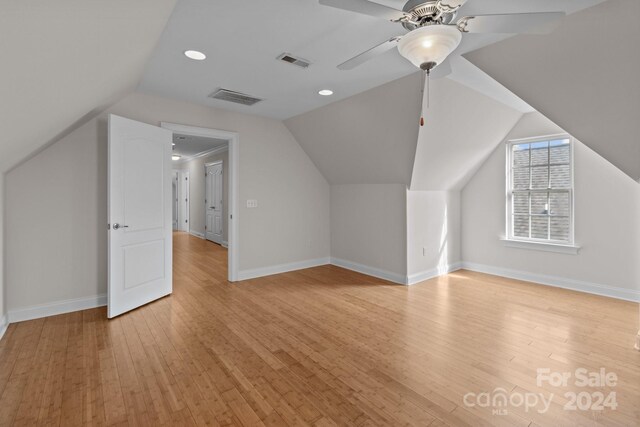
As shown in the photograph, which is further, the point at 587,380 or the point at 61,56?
the point at 587,380

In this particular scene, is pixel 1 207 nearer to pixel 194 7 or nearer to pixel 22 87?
pixel 22 87

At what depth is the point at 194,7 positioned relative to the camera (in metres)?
1.99

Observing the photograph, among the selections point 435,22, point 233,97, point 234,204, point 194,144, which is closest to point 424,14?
point 435,22

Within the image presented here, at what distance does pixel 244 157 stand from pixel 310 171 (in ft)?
4.25

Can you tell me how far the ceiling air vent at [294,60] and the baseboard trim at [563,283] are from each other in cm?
427

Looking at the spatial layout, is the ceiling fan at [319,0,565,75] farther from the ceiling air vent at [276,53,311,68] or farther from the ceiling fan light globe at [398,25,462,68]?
the ceiling air vent at [276,53,311,68]

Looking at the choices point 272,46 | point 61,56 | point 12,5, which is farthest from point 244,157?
point 12,5

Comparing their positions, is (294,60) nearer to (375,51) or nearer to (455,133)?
(375,51)

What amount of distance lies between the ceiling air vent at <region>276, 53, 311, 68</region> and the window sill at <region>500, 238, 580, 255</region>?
159 inches

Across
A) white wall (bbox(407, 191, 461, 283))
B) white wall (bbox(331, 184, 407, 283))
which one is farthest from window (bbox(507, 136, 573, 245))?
white wall (bbox(331, 184, 407, 283))

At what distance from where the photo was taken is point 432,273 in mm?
4793

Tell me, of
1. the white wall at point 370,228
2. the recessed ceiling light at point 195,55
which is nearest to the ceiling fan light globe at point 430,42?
the recessed ceiling light at point 195,55

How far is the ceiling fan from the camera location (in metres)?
1.49

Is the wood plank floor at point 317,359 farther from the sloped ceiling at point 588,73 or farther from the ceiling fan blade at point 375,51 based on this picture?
the ceiling fan blade at point 375,51
